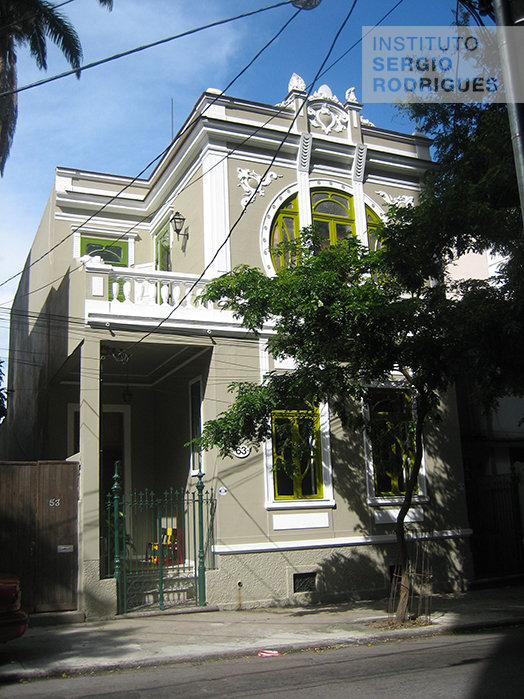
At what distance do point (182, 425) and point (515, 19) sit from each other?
1118 centimetres

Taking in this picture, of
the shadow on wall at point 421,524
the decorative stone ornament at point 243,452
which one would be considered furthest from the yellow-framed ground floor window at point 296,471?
the decorative stone ornament at point 243,452

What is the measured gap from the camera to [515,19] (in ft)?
18.9

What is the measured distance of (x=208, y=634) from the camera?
9844mm

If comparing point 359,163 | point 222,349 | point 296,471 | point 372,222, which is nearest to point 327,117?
point 359,163

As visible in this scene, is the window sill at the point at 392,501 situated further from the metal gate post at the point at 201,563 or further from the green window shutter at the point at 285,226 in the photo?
the green window shutter at the point at 285,226

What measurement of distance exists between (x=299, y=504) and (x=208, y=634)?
3777mm

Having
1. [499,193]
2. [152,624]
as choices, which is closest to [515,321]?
[499,193]

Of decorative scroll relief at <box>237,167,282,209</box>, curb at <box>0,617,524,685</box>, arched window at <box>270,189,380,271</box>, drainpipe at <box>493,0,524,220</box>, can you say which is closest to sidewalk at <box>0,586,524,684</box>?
curb at <box>0,617,524,685</box>

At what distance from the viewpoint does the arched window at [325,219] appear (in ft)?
48.0

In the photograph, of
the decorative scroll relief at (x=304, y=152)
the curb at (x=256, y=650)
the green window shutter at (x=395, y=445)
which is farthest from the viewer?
the decorative scroll relief at (x=304, y=152)

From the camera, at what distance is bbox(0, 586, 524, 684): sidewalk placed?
817 cm

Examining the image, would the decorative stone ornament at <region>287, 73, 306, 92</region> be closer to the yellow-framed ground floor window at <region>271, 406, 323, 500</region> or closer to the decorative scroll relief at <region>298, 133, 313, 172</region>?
the decorative scroll relief at <region>298, 133, 313, 172</region>

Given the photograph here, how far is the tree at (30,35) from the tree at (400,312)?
25.6 ft

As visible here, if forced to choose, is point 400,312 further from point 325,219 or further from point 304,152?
point 304,152
